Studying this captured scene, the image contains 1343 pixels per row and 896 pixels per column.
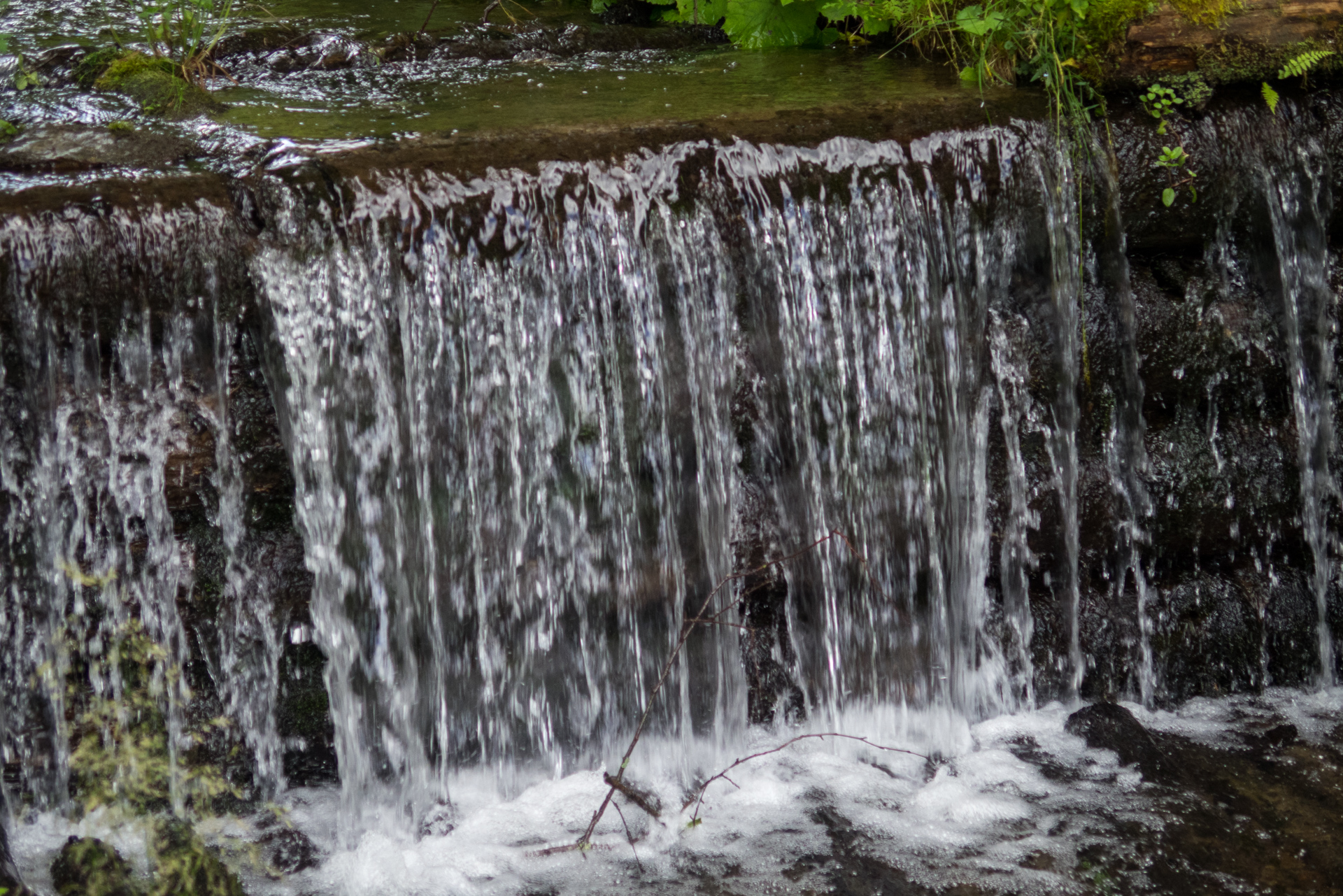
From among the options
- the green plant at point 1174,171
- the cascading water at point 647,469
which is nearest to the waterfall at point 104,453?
the cascading water at point 647,469

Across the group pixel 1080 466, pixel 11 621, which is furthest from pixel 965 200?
pixel 11 621

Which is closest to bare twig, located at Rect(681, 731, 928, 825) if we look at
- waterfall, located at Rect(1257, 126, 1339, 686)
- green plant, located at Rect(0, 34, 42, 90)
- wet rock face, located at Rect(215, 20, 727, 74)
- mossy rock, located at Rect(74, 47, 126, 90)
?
waterfall, located at Rect(1257, 126, 1339, 686)

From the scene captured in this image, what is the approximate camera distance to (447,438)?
359 centimetres

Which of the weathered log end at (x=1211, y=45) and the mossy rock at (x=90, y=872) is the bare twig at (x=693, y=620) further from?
the weathered log end at (x=1211, y=45)

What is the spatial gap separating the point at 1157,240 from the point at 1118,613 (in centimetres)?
137

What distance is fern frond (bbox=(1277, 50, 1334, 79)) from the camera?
4.35 meters

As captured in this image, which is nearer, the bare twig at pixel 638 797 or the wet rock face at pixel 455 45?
the bare twig at pixel 638 797

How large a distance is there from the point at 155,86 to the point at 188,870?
2.79m

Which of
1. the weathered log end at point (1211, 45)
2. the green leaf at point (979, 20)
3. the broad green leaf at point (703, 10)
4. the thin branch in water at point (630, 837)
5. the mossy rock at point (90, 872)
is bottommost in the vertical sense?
the thin branch in water at point (630, 837)

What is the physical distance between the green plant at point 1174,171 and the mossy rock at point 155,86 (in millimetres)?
3379

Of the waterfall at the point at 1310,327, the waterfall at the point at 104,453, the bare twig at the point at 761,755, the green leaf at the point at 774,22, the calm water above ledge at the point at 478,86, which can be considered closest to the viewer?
the waterfall at the point at 104,453

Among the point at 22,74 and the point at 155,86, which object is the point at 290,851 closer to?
the point at 155,86

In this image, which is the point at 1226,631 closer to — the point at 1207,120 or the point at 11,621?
the point at 1207,120

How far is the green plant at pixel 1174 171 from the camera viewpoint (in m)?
4.25
